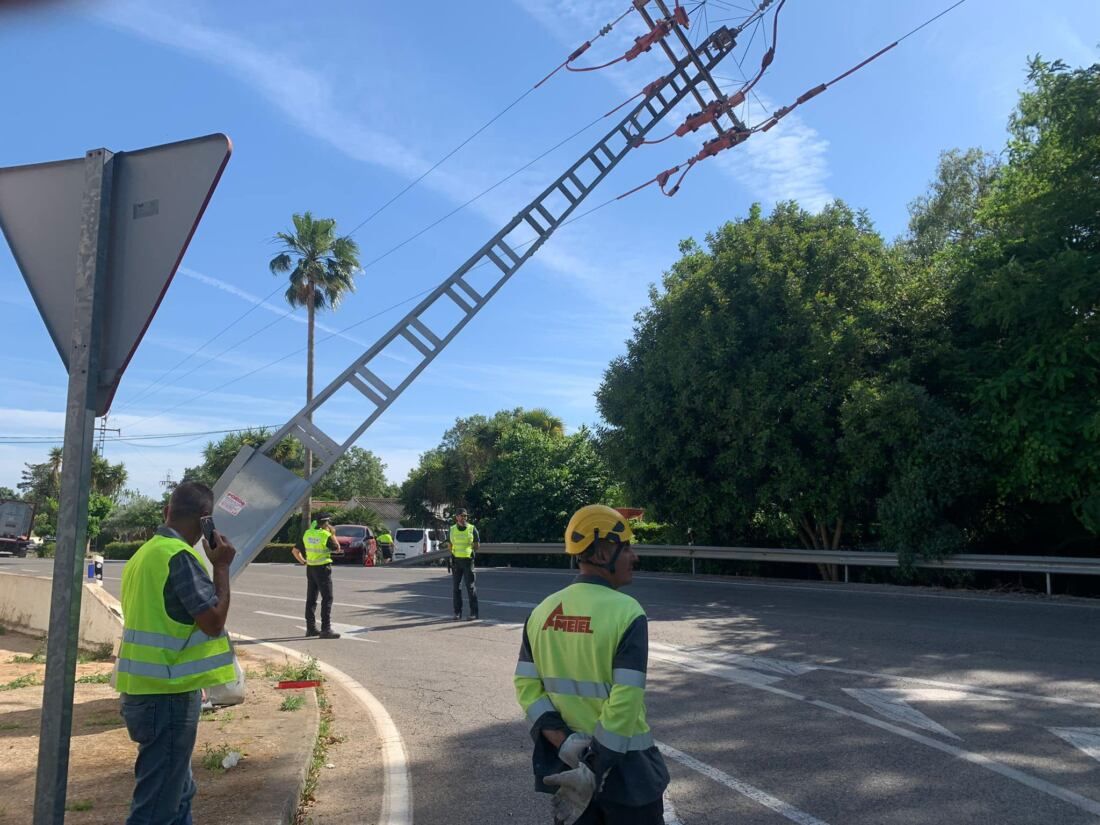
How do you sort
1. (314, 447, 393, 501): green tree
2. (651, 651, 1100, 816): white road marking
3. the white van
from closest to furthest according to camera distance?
1. (651, 651, 1100, 816): white road marking
2. the white van
3. (314, 447, 393, 501): green tree

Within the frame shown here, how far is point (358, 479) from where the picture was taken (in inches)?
4232

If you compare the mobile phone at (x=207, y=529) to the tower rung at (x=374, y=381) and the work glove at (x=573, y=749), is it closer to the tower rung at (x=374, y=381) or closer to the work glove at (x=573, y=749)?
the work glove at (x=573, y=749)

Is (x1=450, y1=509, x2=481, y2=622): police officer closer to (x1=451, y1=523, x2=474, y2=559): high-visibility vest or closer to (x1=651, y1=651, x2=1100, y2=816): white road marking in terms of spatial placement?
(x1=451, y1=523, x2=474, y2=559): high-visibility vest

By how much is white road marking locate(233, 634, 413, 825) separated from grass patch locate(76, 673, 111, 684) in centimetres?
221

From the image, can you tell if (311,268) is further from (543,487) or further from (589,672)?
(589,672)

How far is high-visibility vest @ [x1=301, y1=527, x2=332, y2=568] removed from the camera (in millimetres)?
12805

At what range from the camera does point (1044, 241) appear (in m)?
15.9

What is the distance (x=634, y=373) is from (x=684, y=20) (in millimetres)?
10210

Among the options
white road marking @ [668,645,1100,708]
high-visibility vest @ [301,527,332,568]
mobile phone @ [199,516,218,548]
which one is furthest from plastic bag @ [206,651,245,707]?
high-visibility vest @ [301,527,332,568]

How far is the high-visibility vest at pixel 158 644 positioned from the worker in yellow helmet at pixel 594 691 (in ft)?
4.40

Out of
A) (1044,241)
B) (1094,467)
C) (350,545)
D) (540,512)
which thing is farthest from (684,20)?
(350,545)

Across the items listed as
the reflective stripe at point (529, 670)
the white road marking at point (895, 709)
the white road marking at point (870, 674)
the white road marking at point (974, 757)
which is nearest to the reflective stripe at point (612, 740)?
the reflective stripe at point (529, 670)

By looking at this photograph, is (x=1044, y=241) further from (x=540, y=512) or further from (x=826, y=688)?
(x=540, y=512)

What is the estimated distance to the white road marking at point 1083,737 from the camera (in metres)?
5.84
